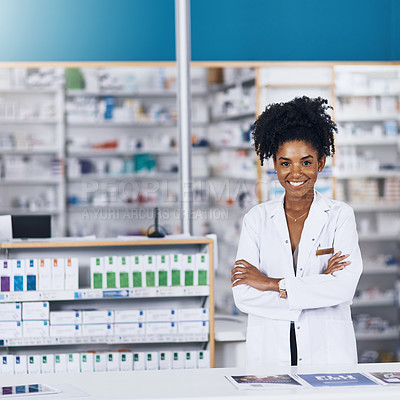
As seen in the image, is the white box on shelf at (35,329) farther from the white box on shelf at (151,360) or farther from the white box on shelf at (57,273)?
the white box on shelf at (151,360)

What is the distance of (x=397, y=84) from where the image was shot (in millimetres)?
7020

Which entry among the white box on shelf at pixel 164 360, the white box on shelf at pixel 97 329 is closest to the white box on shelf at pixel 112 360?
the white box on shelf at pixel 97 329

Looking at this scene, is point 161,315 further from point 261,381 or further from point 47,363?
point 261,381

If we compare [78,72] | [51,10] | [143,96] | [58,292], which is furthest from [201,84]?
[58,292]

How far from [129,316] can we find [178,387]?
1.60 meters

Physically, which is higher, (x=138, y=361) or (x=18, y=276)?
(x=18, y=276)

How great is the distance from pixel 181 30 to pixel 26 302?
1.87 m

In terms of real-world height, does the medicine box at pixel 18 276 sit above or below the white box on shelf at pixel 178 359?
above

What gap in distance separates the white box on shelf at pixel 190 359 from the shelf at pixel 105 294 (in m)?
0.34

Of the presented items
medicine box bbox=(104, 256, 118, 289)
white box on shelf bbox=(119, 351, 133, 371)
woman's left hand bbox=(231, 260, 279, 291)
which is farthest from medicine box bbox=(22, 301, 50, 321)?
woman's left hand bbox=(231, 260, 279, 291)

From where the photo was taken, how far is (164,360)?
397cm

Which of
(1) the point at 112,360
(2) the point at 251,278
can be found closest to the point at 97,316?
(1) the point at 112,360

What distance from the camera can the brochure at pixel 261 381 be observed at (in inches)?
92.0

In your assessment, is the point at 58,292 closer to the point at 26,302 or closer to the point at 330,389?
the point at 26,302
